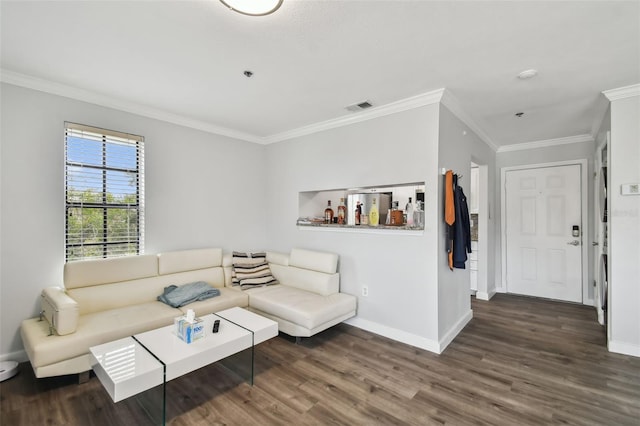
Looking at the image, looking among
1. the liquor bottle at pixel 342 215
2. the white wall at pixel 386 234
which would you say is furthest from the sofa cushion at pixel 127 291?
the liquor bottle at pixel 342 215

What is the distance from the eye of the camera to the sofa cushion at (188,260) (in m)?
3.35

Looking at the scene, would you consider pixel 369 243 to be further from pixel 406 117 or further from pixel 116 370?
pixel 116 370

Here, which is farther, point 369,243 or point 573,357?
point 369,243

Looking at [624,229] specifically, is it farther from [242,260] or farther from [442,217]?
[242,260]

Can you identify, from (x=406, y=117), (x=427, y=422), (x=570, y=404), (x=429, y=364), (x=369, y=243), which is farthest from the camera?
(x=369, y=243)

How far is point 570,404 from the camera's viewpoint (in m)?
2.10

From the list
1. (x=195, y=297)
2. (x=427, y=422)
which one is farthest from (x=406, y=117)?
(x=195, y=297)

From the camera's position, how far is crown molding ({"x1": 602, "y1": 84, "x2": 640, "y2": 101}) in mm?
2654

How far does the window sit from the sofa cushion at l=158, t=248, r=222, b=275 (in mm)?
322

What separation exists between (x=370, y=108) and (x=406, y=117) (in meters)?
0.42

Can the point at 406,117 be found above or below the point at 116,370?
above

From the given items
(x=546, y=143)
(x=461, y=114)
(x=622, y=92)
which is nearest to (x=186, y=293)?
(x=461, y=114)

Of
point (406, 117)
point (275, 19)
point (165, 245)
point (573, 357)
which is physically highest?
point (275, 19)

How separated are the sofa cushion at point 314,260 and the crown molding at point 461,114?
2041mm
